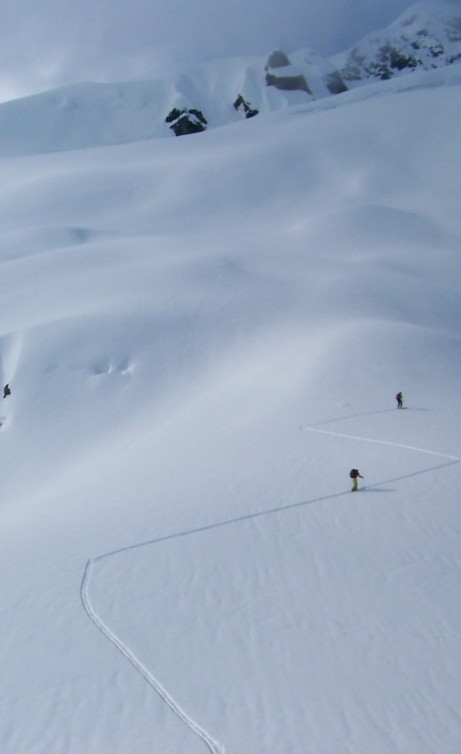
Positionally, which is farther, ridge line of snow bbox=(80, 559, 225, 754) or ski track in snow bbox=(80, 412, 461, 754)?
ski track in snow bbox=(80, 412, 461, 754)

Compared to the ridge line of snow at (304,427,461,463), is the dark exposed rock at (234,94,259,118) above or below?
above

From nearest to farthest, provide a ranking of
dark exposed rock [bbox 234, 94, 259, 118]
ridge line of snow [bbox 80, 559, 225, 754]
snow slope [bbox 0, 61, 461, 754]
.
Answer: ridge line of snow [bbox 80, 559, 225, 754] → snow slope [bbox 0, 61, 461, 754] → dark exposed rock [bbox 234, 94, 259, 118]

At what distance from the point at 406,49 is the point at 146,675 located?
173 meters

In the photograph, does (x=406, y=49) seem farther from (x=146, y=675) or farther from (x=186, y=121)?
(x=146, y=675)

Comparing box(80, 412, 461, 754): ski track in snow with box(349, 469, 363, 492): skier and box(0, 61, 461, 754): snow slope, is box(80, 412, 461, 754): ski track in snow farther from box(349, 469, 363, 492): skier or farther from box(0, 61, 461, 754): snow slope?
box(349, 469, 363, 492): skier

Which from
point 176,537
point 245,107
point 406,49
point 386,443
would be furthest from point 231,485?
point 406,49

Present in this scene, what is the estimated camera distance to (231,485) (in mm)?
14062

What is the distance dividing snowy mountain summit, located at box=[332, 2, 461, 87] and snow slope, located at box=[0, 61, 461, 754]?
11785 cm

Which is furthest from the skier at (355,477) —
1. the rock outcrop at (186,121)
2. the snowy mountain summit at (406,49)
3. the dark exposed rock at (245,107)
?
the snowy mountain summit at (406,49)

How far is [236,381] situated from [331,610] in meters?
14.1

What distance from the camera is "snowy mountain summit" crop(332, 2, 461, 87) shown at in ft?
482

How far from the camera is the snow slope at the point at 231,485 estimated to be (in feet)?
25.9

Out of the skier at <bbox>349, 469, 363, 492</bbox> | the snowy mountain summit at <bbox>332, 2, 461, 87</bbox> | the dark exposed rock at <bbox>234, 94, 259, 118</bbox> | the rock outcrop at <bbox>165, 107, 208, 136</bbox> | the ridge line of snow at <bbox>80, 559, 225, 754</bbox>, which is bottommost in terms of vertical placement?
the ridge line of snow at <bbox>80, 559, 225, 754</bbox>

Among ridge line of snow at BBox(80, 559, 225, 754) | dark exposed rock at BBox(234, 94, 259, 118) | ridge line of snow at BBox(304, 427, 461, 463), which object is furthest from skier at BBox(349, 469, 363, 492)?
dark exposed rock at BBox(234, 94, 259, 118)
